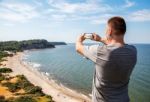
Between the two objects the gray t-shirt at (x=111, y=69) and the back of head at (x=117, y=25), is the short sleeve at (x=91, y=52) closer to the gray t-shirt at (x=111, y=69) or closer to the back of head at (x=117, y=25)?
the gray t-shirt at (x=111, y=69)

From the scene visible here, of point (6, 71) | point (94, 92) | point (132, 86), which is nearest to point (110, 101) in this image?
point (94, 92)

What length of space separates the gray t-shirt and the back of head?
0.21 meters

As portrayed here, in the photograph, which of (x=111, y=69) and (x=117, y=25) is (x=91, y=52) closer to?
(x=111, y=69)

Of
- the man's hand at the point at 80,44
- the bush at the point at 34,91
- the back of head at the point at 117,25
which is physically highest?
the back of head at the point at 117,25

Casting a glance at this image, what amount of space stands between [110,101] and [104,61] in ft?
1.87

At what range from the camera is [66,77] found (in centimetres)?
6194

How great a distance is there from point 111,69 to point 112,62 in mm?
107

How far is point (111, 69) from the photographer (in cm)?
392

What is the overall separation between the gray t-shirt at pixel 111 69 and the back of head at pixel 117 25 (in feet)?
0.68

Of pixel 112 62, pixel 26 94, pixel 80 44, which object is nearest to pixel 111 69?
pixel 112 62

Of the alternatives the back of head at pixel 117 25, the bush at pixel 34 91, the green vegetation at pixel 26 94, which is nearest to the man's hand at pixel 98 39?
the back of head at pixel 117 25

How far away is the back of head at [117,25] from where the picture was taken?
12.8ft

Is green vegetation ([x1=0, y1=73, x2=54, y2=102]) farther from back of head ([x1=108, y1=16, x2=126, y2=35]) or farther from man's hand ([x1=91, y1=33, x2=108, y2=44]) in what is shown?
back of head ([x1=108, y1=16, x2=126, y2=35])

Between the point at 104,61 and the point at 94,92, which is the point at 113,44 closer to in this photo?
the point at 104,61
